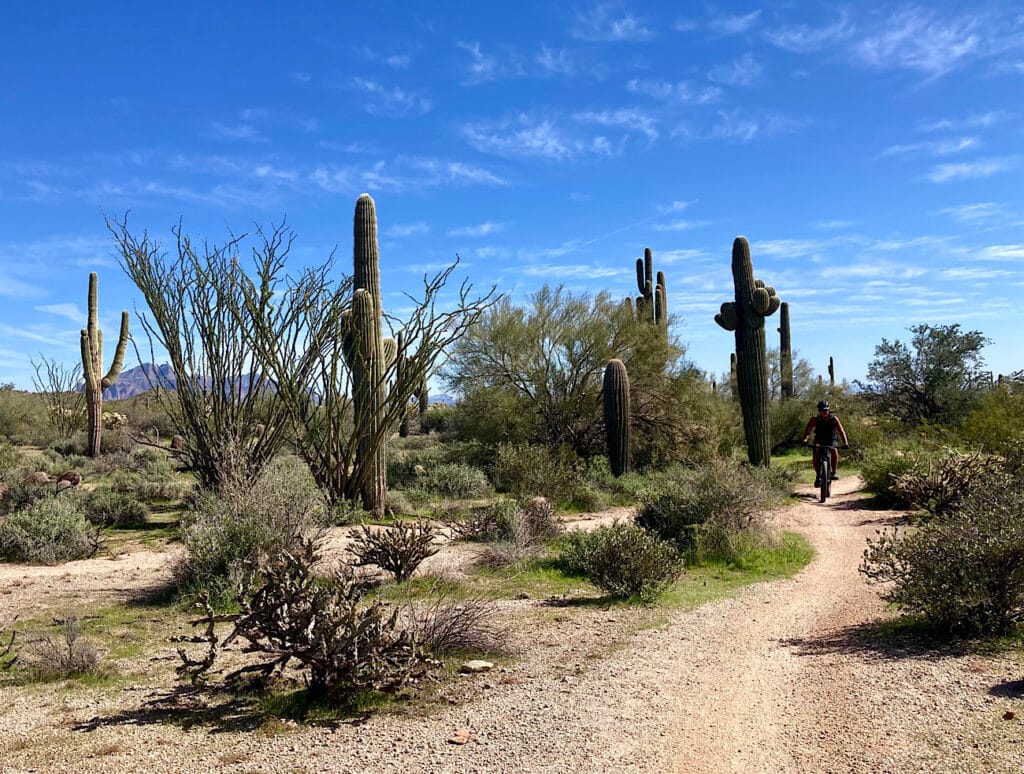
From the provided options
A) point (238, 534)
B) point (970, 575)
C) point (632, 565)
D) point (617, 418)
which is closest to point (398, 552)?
point (238, 534)

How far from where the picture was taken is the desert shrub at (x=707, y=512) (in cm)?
923

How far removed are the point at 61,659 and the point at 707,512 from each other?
6.99 meters

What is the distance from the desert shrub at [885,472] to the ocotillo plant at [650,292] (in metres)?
9.95

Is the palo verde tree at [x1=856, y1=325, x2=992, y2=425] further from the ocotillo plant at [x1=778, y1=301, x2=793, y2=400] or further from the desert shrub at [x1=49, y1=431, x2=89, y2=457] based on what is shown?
the desert shrub at [x1=49, y1=431, x2=89, y2=457]

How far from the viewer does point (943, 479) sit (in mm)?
10680

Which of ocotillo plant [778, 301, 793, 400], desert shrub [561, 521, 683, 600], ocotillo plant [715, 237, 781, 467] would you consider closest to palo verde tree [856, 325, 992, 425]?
ocotillo plant [778, 301, 793, 400]

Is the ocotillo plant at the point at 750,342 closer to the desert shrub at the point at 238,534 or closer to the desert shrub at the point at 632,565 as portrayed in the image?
the desert shrub at the point at 632,565

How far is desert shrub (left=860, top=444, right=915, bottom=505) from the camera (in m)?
11.9

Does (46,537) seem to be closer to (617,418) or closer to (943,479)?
(617,418)

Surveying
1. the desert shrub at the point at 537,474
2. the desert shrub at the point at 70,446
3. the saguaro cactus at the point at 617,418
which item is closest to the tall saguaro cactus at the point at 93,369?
the desert shrub at the point at 70,446

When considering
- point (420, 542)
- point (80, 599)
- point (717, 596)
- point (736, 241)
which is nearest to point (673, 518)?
point (717, 596)

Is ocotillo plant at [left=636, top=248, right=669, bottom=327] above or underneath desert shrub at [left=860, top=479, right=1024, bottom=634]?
above

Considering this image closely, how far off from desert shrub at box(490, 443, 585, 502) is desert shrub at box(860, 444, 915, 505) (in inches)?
196

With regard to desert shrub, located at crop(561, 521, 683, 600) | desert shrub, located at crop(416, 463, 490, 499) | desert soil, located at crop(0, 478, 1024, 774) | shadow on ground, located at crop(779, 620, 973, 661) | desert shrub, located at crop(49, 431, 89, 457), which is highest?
desert shrub, located at crop(49, 431, 89, 457)
